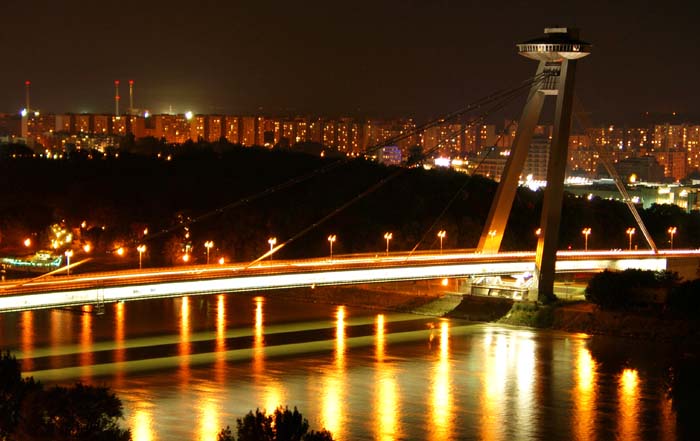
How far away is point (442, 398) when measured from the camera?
10.3 metres

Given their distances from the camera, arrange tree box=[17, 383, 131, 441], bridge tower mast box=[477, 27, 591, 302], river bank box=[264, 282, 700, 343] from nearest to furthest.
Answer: tree box=[17, 383, 131, 441], river bank box=[264, 282, 700, 343], bridge tower mast box=[477, 27, 591, 302]

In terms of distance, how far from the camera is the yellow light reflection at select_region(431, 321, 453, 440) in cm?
930

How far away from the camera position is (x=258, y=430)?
7.46 metres

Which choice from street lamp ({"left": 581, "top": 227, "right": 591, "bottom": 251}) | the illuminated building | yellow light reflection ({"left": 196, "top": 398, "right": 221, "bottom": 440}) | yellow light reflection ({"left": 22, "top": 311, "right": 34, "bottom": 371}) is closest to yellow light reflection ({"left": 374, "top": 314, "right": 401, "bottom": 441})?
yellow light reflection ({"left": 196, "top": 398, "right": 221, "bottom": 440})

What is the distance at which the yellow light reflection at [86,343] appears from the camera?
11.1m

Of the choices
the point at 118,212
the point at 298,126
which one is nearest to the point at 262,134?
the point at 298,126

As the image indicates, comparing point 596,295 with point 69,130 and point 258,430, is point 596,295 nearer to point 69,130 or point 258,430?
point 258,430

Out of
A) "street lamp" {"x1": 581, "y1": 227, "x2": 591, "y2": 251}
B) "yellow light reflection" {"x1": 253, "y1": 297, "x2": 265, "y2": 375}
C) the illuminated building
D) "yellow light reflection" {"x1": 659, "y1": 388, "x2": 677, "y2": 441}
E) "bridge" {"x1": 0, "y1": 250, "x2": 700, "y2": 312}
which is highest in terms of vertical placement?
the illuminated building

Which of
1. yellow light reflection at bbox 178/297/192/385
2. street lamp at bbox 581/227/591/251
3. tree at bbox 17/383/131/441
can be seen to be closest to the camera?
tree at bbox 17/383/131/441

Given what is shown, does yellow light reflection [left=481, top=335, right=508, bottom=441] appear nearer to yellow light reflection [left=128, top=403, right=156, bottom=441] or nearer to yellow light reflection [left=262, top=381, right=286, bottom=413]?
yellow light reflection [left=262, top=381, right=286, bottom=413]

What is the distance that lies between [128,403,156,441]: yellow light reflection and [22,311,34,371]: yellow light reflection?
1.66m

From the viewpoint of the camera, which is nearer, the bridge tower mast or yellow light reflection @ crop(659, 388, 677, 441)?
yellow light reflection @ crop(659, 388, 677, 441)

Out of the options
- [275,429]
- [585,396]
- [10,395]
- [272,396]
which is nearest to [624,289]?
[585,396]

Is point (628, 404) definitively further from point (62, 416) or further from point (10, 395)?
point (10, 395)
